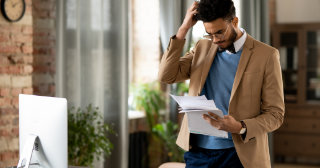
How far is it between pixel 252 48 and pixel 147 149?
3.13 meters

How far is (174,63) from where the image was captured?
8.09 ft

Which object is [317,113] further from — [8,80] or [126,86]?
[8,80]

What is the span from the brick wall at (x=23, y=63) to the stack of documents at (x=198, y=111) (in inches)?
71.9

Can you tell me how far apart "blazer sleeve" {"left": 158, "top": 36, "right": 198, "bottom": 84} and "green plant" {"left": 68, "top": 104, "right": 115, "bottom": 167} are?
4.67 ft

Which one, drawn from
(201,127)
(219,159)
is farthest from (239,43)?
(219,159)

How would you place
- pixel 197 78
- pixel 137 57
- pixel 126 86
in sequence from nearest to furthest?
pixel 197 78 < pixel 126 86 < pixel 137 57

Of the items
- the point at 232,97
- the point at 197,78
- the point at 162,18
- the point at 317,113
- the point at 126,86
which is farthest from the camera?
the point at 317,113

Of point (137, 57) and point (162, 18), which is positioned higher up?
point (162, 18)

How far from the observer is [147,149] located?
5309 mm

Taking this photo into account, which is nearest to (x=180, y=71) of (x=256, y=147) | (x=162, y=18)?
(x=256, y=147)

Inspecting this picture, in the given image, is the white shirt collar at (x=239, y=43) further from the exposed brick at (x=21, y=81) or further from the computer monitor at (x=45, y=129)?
the exposed brick at (x=21, y=81)

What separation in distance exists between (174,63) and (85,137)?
157cm

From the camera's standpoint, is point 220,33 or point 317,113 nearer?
point 220,33

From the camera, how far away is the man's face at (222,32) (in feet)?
7.43
